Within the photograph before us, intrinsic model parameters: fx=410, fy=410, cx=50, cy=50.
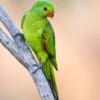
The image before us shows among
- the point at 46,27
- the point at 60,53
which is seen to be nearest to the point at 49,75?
the point at 46,27

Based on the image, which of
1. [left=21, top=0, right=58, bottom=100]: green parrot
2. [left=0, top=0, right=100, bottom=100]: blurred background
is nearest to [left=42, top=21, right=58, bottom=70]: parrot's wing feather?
[left=21, top=0, right=58, bottom=100]: green parrot

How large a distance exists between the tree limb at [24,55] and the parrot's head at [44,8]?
0.11 m

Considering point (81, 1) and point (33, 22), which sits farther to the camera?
point (81, 1)

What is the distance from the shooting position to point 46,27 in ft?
3.36

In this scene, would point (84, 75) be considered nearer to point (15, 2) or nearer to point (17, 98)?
point (17, 98)

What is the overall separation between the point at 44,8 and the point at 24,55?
0.18 meters

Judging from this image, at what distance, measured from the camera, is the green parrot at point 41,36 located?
100cm

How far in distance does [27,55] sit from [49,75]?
161mm

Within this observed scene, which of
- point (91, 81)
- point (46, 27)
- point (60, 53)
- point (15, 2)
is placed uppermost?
point (46, 27)

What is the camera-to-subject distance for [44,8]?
99cm

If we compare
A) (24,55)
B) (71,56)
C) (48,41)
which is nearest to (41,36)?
(48,41)

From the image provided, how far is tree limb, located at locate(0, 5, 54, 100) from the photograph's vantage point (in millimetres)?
808

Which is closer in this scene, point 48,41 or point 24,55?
point 24,55

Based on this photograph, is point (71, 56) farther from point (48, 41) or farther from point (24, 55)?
point (24, 55)
